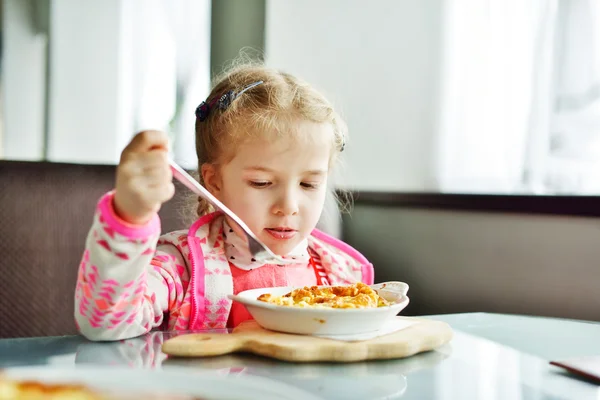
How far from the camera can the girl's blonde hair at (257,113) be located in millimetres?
1143

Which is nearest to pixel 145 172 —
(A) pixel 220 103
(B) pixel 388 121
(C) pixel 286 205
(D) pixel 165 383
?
(D) pixel 165 383

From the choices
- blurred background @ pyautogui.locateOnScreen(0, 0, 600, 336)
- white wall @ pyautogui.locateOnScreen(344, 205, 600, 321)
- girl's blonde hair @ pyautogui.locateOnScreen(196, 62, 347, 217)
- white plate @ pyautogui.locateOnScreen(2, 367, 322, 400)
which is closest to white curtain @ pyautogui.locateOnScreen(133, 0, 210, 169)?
blurred background @ pyautogui.locateOnScreen(0, 0, 600, 336)

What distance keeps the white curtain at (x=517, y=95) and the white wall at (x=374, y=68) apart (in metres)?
0.10

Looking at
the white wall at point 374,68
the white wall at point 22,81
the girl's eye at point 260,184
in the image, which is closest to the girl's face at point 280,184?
the girl's eye at point 260,184

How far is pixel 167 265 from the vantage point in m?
1.08

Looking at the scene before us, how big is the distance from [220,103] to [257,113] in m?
0.09

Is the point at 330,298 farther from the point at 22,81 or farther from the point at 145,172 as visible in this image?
the point at 22,81

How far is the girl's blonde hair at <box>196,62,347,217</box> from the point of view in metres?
1.14

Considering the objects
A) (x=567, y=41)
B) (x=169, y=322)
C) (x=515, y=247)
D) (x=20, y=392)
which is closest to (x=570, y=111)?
(x=567, y=41)

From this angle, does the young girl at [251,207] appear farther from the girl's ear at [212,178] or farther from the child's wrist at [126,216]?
the child's wrist at [126,216]

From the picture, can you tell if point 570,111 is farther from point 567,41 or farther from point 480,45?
point 480,45

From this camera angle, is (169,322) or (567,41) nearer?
(169,322)

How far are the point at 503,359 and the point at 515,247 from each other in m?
0.98

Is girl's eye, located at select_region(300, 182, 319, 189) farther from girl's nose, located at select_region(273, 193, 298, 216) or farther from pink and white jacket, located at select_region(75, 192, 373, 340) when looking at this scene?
pink and white jacket, located at select_region(75, 192, 373, 340)
